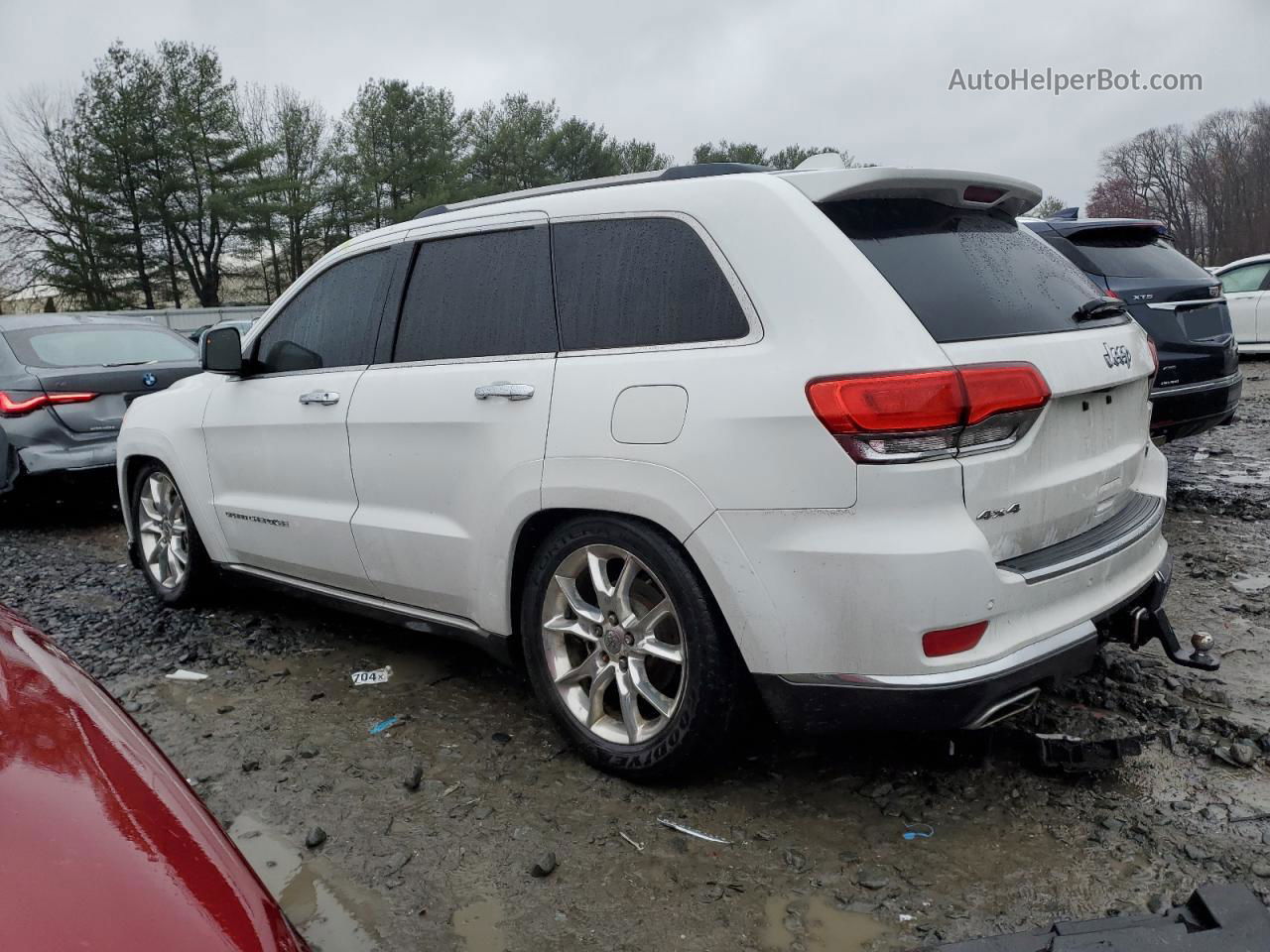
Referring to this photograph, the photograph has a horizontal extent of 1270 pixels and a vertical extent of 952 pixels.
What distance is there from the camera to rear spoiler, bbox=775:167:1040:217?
2678 millimetres

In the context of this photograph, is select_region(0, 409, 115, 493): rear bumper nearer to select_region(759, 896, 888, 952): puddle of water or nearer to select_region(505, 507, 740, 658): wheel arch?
select_region(505, 507, 740, 658): wheel arch

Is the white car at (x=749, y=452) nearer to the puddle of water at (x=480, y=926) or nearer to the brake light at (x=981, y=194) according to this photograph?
the brake light at (x=981, y=194)

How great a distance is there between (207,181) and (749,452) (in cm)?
4979

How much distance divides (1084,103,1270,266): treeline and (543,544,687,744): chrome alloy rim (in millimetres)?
72418

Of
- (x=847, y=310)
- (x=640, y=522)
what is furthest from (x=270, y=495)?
(x=847, y=310)

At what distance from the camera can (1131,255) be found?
236 inches

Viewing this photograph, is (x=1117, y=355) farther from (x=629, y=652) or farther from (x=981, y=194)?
(x=629, y=652)

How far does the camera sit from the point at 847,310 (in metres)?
2.46

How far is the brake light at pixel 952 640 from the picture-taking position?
2379 mm

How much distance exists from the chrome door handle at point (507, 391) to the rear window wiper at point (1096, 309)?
5.34 ft

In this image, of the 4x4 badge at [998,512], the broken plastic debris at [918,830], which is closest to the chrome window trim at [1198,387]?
the 4x4 badge at [998,512]

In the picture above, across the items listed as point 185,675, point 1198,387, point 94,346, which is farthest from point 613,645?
point 94,346

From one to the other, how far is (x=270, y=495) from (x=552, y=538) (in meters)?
1.69

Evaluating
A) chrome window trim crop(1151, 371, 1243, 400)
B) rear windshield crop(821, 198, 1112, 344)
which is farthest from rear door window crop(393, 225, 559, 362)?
chrome window trim crop(1151, 371, 1243, 400)
